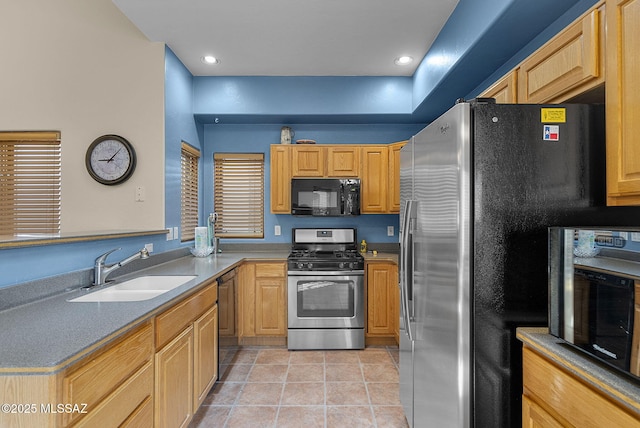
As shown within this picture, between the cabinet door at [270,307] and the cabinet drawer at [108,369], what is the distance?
190 cm

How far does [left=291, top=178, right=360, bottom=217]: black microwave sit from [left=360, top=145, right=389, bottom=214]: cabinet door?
0.15 meters

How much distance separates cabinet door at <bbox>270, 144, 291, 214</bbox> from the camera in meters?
3.62

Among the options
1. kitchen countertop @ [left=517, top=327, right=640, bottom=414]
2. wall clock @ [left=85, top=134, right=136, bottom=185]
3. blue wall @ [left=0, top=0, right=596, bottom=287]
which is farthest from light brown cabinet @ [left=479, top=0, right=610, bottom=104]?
wall clock @ [left=85, top=134, right=136, bottom=185]

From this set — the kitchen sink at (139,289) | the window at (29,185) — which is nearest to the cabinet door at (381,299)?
the kitchen sink at (139,289)

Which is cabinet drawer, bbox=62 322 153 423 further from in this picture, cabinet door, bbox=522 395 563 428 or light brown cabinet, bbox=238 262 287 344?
light brown cabinet, bbox=238 262 287 344

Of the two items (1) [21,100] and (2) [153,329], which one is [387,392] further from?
(1) [21,100]

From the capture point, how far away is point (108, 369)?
1.19 meters

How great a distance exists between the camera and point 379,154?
3.62 meters

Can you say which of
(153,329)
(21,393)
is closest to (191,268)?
(153,329)

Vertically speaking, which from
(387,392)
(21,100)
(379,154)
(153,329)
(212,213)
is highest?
(21,100)

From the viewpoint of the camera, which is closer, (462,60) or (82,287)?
(82,287)

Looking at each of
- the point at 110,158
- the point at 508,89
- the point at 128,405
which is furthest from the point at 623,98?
the point at 110,158

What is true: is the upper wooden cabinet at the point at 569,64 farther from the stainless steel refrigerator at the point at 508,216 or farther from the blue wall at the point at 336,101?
the blue wall at the point at 336,101

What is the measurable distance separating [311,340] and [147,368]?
2.01 m
